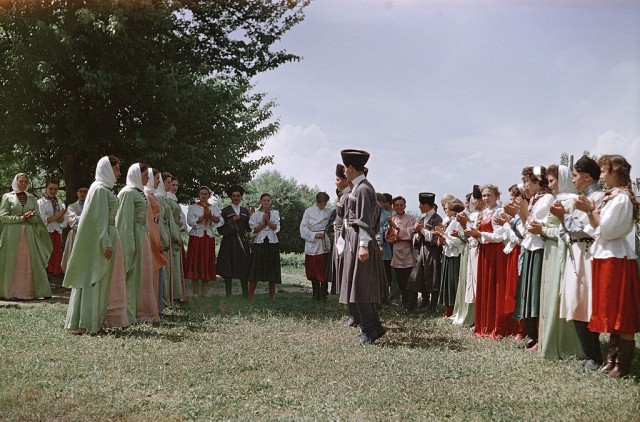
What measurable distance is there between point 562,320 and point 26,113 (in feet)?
38.2

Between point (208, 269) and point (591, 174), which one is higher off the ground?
point (591, 174)

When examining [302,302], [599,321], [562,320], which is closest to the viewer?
[599,321]

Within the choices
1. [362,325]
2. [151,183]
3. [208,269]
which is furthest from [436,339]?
[208,269]

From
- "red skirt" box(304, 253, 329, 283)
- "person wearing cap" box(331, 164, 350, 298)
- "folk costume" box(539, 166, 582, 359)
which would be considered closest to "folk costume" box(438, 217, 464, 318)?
"person wearing cap" box(331, 164, 350, 298)

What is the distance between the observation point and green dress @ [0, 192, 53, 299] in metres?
11.2

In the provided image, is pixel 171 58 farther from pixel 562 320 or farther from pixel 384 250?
pixel 562 320

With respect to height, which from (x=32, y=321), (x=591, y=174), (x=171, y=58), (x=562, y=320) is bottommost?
(x=32, y=321)

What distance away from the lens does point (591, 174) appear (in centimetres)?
554

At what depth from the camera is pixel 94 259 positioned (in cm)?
737

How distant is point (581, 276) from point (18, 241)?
9946mm

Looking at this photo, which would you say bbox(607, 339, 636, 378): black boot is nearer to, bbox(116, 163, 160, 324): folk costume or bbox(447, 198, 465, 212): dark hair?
bbox(447, 198, 465, 212): dark hair

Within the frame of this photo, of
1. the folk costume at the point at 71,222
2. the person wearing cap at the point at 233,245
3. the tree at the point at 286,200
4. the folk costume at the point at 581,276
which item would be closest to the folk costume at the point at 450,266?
the folk costume at the point at 581,276

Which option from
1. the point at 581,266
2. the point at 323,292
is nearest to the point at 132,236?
the point at 323,292

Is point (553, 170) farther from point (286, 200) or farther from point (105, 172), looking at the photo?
point (286, 200)
